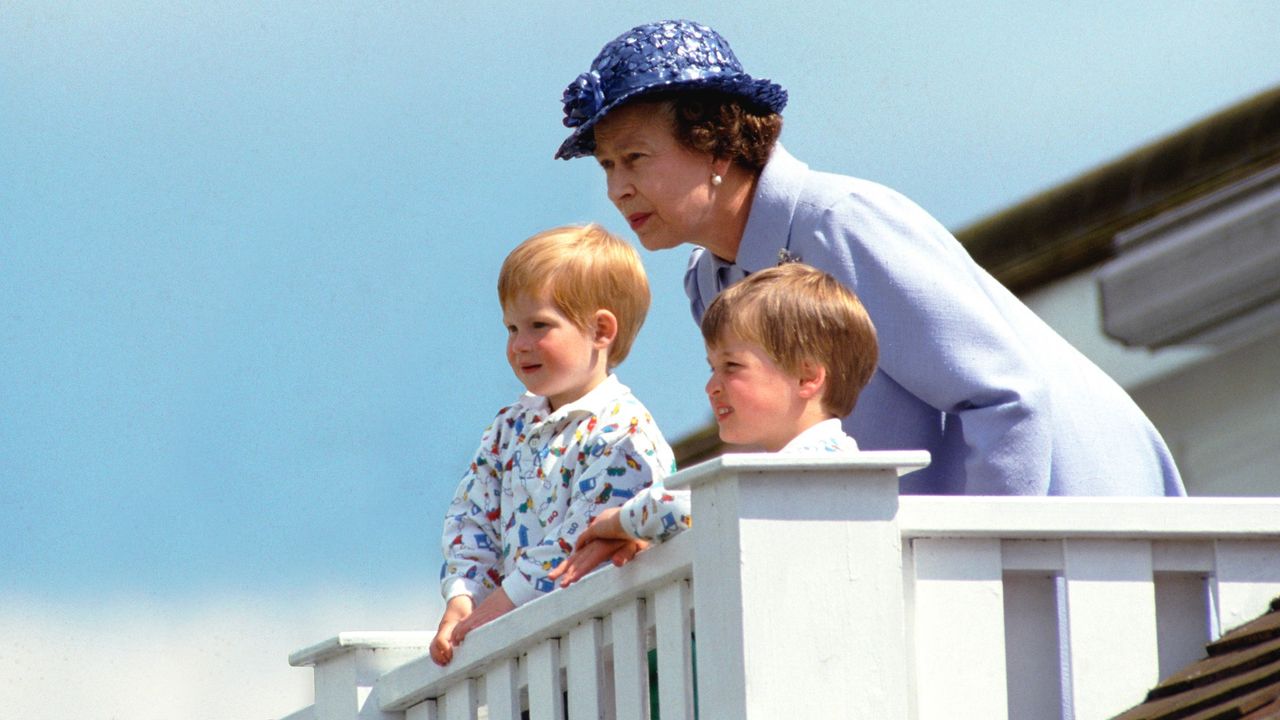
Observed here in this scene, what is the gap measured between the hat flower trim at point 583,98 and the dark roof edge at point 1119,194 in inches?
219

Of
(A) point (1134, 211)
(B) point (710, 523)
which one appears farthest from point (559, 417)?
(A) point (1134, 211)

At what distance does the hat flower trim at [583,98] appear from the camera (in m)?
5.13

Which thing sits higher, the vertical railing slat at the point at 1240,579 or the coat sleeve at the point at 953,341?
the coat sleeve at the point at 953,341

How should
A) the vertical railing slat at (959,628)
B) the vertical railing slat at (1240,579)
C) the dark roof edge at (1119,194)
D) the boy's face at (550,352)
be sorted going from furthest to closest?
1. the dark roof edge at (1119,194)
2. the boy's face at (550,352)
3. the vertical railing slat at (1240,579)
4. the vertical railing slat at (959,628)

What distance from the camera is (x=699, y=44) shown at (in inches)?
205

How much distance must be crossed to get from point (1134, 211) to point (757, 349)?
6461 mm

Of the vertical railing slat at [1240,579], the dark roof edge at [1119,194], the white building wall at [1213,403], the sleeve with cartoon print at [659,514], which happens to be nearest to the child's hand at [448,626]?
the sleeve with cartoon print at [659,514]

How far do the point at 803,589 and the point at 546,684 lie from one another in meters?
0.81

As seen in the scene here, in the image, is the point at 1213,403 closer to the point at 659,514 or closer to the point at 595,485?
the point at 595,485

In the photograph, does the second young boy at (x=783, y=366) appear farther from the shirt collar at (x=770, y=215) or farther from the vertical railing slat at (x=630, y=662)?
the shirt collar at (x=770, y=215)

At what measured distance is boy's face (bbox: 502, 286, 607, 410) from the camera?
5.09m

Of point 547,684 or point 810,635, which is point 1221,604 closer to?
point 810,635

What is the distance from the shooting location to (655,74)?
5.11 meters

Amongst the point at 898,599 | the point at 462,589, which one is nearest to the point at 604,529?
the point at 898,599
